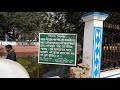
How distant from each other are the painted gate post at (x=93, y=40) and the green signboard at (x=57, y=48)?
12.1 inches

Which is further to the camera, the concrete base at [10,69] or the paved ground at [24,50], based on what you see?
the paved ground at [24,50]

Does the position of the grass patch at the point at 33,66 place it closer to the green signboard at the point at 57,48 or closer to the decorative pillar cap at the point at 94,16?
the green signboard at the point at 57,48

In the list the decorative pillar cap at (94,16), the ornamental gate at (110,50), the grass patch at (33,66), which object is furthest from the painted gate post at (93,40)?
the grass patch at (33,66)

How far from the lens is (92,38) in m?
6.50

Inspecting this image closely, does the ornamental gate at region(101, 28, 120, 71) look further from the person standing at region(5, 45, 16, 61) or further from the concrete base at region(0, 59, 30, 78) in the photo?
the person standing at region(5, 45, 16, 61)

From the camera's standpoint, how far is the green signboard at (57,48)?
255 inches

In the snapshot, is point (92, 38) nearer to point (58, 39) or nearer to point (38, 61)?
point (58, 39)

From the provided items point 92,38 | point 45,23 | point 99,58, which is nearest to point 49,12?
point 45,23

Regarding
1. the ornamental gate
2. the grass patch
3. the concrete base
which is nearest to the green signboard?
the grass patch

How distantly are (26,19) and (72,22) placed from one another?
3.63 feet

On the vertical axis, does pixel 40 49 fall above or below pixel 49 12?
below

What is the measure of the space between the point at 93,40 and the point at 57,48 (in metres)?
0.85

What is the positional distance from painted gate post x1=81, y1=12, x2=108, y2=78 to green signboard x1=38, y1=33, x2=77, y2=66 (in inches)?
12.1
